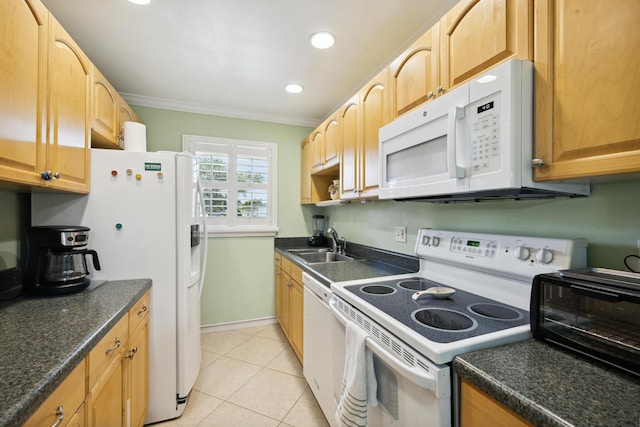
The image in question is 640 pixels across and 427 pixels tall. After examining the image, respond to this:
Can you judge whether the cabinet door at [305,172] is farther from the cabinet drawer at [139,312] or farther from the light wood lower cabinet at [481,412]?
the light wood lower cabinet at [481,412]

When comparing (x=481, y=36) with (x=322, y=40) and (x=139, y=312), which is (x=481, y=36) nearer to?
(x=322, y=40)

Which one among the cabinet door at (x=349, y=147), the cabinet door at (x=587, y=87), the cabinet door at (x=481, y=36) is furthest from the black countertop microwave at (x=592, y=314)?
the cabinet door at (x=349, y=147)

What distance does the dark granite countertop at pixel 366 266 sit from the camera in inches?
66.7

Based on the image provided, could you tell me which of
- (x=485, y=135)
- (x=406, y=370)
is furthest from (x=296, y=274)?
(x=485, y=135)

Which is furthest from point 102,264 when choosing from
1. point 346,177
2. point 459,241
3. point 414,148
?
point 459,241

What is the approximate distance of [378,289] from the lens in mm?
1421

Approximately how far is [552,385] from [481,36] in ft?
3.68

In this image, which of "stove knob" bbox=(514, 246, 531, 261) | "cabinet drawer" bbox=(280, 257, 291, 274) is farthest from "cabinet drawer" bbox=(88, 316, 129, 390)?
"stove knob" bbox=(514, 246, 531, 261)

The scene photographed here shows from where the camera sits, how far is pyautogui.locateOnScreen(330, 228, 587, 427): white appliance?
2.62 feet

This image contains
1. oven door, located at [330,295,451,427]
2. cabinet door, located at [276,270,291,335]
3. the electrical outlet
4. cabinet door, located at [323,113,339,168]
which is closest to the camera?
oven door, located at [330,295,451,427]

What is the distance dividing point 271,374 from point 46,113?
2.13 meters

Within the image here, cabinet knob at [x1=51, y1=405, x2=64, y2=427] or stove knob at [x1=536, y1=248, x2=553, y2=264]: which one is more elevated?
stove knob at [x1=536, y1=248, x2=553, y2=264]

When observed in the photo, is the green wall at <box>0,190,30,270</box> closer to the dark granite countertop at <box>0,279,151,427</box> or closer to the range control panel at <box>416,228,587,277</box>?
the dark granite countertop at <box>0,279,151,427</box>

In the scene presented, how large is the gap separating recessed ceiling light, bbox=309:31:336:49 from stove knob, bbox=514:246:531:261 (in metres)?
1.61
